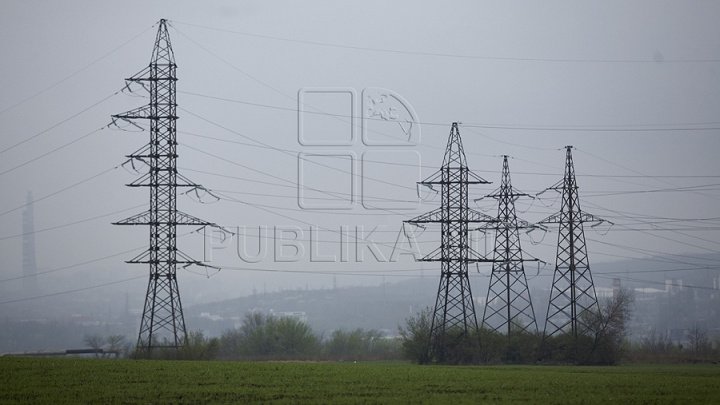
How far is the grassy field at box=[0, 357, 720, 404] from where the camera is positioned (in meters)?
36.3

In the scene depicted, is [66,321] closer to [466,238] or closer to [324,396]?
[466,238]

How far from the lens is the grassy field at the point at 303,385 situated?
1431 inches

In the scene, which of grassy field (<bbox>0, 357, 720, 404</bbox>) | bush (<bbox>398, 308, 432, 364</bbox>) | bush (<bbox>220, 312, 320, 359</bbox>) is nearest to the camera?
grassy field (<bbox>0, 357, 720, 404</bbox>)

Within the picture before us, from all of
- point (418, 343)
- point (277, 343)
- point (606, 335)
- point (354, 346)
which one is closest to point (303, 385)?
point (418, 343)

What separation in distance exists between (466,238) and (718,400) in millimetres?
30546

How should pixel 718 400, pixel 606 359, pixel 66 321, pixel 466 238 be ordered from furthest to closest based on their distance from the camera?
pixel 66 321 → pixel 606 359 → pixel 466 238 → pixel 718 400

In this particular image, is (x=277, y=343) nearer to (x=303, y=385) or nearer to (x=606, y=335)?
(x=606, y=335)

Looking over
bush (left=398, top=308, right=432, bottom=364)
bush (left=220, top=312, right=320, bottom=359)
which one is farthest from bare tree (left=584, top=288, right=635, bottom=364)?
bush (left=220, top=312, right=320, bottom=359)

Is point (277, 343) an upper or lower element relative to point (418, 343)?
lower

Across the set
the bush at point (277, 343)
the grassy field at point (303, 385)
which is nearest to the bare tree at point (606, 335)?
the grassy field at point (303, 385)

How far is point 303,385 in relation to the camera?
41188mm

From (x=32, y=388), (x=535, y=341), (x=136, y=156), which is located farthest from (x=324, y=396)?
(x=535, y=341)

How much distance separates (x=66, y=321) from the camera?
543ft

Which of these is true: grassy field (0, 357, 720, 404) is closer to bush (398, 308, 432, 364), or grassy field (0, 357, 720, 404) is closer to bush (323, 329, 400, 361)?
bush (398, 308, 432, 364)
